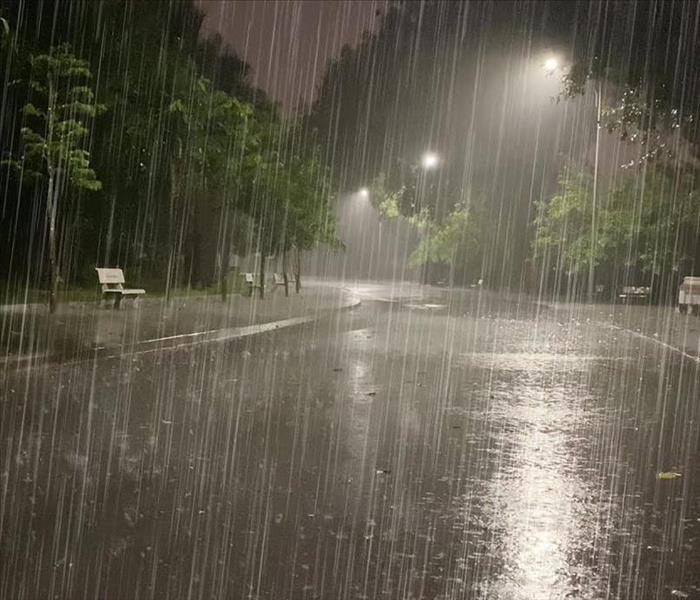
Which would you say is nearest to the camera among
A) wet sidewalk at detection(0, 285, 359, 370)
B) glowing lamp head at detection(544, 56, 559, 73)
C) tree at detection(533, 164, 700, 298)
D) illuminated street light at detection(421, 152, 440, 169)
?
wet sidewalk at detection(0, 285, 359, 370)

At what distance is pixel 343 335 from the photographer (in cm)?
2030

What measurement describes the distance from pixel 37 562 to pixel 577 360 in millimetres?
12445

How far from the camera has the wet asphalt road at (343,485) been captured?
456 centimetres

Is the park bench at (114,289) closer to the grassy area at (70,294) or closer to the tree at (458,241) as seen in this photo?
the grassy area at (70,294)

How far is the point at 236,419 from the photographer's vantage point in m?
9.02

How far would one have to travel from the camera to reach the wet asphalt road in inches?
179

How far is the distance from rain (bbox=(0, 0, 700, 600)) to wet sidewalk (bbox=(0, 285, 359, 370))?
16 centimetres

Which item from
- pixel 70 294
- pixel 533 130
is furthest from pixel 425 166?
pixel 70 294

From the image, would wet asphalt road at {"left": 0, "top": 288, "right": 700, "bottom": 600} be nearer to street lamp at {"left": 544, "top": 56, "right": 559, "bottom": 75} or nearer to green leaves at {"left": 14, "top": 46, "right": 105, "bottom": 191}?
green leaves at {"left": 14, "top": 46, "right": 105, "bottom": 191}

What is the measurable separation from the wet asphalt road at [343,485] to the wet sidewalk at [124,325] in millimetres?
1083

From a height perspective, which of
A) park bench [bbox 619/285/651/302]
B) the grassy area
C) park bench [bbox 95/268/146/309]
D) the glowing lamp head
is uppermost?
the glowing lamp head

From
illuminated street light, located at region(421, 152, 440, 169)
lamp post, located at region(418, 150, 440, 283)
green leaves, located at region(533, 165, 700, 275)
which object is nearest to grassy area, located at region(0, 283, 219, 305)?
green leaves, located at region(533, 165, 700, 275)

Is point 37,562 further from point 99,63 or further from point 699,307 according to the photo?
point 699,307

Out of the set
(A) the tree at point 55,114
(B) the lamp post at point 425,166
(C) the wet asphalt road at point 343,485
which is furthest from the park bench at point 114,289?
(B) the lamp post at point 425,166
